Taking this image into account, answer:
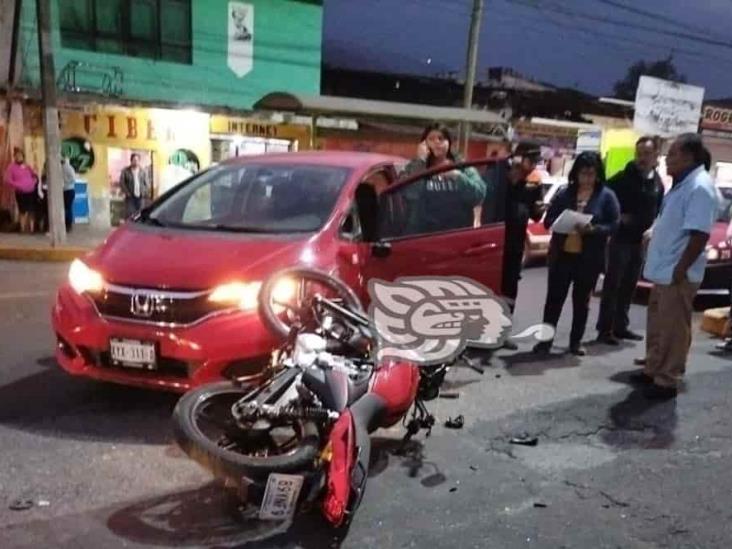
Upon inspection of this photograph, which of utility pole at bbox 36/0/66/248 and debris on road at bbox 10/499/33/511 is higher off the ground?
utility pole at bbox 36/0/66/248

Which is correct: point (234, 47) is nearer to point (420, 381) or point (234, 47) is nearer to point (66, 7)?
point (66, 7)

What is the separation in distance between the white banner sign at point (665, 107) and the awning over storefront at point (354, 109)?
5.64 meters

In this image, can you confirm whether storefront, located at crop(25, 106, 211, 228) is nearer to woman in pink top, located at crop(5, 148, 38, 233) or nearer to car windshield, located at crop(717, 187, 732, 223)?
woman in pink top, located at crop(5, 148, 38, 233)

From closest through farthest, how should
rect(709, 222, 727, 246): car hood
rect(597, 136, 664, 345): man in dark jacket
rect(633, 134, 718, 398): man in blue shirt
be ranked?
rect(633, 134, 718, 398): man in blue shirt < rect(597, 136, 664, 345): man in dark jacket < rect(709, 222, 727, 246): car hood

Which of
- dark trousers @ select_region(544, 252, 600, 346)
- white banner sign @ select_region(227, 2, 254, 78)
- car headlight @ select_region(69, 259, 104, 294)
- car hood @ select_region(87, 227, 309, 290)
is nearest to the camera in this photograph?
car hood @ select_region(87, 227, 309, 290)

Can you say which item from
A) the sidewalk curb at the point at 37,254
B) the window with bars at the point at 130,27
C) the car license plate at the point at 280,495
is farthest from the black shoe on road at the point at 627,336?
the window with bars at the point at 130,27

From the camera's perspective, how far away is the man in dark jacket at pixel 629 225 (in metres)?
6.49

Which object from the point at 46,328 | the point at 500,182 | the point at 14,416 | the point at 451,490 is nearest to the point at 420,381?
the point at 451,490

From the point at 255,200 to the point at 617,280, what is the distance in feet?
11.2

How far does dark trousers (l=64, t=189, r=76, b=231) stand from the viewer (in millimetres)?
14427

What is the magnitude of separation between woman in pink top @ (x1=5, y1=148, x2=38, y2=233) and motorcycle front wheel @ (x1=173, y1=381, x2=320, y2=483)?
11.7 meters

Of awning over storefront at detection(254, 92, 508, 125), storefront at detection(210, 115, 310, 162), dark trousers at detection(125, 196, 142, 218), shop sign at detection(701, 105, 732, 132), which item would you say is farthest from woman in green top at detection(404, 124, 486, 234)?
shop sign at detection(701, 105, 732, 132)

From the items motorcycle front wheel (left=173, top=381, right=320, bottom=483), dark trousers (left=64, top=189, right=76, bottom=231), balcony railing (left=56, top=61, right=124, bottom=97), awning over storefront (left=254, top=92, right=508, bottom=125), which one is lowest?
dark trousers (left=64, top=189, right=76, bottom=231)

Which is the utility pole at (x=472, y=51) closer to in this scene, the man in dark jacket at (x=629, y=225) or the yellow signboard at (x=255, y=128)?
the yellow signboard at (x=255, y=128)
